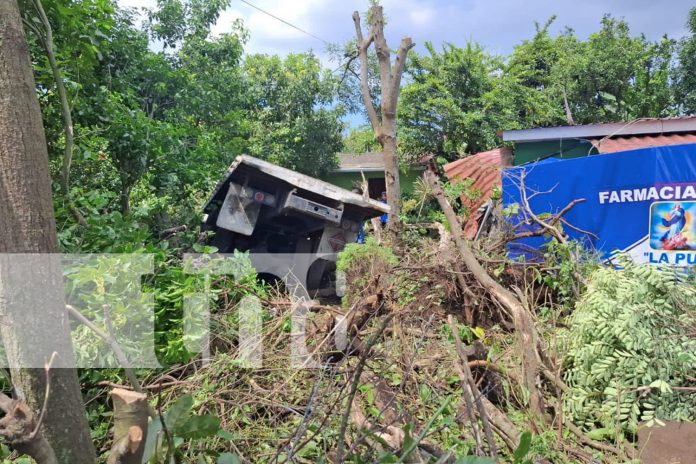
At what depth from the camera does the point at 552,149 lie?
29.2 ft

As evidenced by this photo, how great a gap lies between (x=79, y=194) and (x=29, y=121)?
2.57 m

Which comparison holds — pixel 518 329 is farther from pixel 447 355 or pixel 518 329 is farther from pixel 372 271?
pixel 372 271

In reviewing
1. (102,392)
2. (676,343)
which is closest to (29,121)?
(102,392)

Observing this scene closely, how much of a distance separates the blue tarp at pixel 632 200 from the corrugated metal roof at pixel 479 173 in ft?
7.84

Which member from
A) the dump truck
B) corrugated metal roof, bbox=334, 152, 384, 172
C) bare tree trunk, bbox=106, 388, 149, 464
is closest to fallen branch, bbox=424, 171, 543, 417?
the dump truck

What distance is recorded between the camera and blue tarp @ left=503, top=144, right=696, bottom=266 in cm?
485

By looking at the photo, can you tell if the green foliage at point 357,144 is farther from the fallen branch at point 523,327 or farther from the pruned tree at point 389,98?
the fallen branch at point 523,327

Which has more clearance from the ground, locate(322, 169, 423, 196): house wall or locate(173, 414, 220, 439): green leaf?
locate(322, 169, 423, 196): house wall

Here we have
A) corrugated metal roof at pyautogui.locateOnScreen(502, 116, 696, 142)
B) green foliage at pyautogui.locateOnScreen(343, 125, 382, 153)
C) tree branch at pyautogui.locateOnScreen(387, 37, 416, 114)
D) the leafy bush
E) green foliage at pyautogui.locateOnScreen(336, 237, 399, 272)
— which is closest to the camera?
the leafy bush

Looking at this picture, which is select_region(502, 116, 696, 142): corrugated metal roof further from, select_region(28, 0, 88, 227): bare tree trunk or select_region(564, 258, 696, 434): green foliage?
select_region(28, 0, 88, 227): bare tree trunk

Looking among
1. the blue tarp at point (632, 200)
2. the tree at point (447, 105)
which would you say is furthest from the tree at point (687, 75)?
the blue tarp at point (632, 200)

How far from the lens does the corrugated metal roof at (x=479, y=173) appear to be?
862 centimetres

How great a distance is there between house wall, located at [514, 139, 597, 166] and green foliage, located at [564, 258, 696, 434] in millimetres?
5547

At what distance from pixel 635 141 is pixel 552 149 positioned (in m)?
1.56
